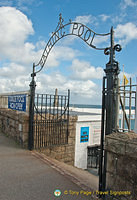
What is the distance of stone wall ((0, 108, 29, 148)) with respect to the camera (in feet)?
21.1

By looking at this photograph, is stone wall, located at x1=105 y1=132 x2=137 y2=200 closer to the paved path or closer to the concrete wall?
the paved path

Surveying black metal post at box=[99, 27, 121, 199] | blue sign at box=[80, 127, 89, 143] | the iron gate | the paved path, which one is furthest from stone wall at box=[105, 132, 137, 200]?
blue sign at box=[80, 127, 89, 143]

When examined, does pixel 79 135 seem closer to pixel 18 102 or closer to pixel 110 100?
pixel 18 102

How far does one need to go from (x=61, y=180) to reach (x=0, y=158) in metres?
2.42

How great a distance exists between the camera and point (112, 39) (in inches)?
139

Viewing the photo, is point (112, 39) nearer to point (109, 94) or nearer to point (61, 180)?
point (109, 94)

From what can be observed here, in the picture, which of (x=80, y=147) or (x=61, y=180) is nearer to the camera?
(x=61, y=180)

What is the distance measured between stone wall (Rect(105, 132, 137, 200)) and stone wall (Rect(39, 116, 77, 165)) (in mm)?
4092

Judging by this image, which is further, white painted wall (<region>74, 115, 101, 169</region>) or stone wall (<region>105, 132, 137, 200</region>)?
white painted wall (<region>74, 115, 101, 169</region>)

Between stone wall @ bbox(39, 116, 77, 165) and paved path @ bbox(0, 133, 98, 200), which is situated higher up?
paved path @ bbox(0, 133, 98, 200)

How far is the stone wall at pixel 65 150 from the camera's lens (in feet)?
22.9

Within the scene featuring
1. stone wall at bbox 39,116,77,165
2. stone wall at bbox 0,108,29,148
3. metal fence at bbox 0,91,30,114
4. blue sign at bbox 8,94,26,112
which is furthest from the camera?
stone wall at bbox 39,116,77,165

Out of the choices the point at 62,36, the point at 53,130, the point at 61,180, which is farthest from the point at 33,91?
the point at 61,180

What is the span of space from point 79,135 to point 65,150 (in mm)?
2047
